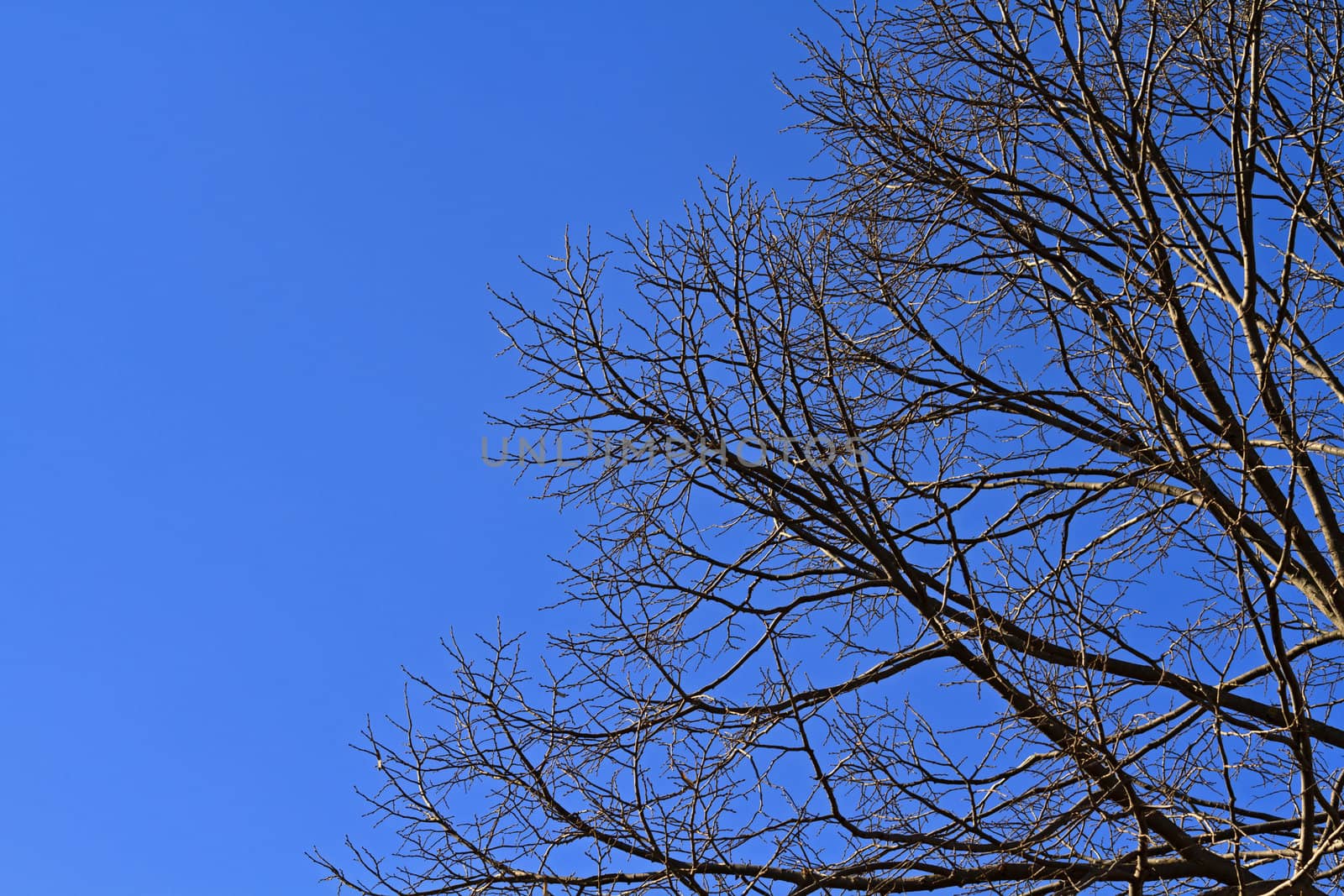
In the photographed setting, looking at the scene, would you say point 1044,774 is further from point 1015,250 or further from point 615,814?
point 1015,250

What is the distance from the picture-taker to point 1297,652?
6.02 meters

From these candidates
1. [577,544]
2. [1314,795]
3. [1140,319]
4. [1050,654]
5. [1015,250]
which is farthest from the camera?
[1015,250]

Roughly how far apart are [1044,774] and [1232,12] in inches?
157

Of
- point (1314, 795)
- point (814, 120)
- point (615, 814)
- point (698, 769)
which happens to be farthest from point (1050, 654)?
A: point (814, 120)

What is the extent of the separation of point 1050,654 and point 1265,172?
10.6 ft

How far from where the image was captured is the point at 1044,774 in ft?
15.4

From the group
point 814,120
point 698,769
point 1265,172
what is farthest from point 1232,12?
point 698,769

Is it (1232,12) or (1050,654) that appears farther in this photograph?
(1232,12)

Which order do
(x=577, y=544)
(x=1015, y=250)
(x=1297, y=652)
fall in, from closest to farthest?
(x=577, y=544)
(x=1297, y=652)
(x=1015, y=250)

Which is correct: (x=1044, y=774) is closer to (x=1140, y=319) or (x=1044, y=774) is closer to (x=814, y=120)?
(x=1140, y=319)

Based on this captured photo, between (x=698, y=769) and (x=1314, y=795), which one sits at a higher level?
(x=698, y=769)

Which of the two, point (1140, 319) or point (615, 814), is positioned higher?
point (1140, 319)

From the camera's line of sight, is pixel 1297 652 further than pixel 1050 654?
Yes

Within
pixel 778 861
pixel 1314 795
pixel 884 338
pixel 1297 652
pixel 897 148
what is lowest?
pixel 1314 795
